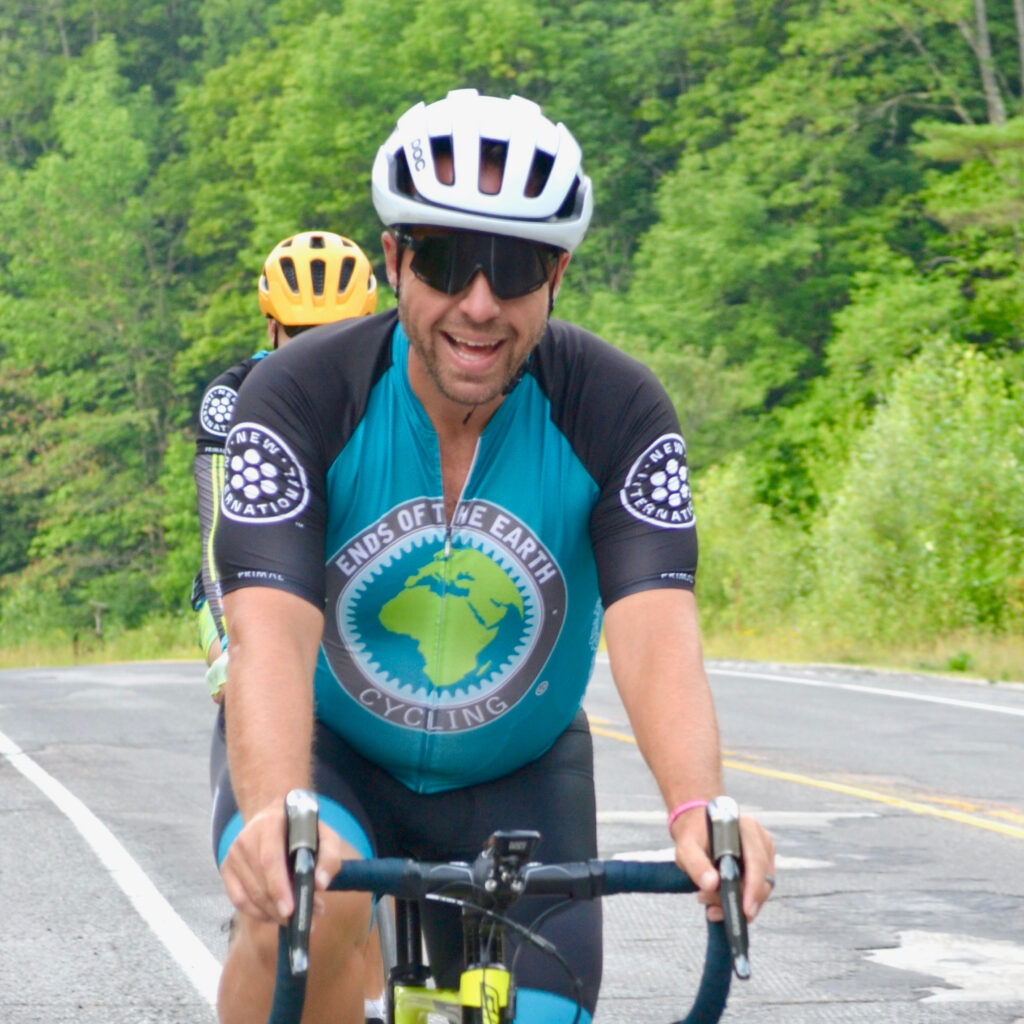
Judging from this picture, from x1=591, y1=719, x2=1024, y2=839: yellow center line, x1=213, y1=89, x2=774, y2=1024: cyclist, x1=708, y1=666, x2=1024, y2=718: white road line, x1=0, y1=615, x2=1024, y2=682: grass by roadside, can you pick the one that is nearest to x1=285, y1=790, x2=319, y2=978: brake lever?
x1=213, y1=89, x2=774, y2=1024: cyclist

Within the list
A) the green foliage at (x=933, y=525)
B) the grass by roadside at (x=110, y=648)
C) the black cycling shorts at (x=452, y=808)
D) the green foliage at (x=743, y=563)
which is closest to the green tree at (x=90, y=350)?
the grass by roadside at (x=110, y=648)

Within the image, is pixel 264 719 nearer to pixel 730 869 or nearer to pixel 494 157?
pixel 730 869

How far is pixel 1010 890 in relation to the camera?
311 inches

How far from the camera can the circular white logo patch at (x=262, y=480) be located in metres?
3.06

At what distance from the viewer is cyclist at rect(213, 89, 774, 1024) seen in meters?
2.94

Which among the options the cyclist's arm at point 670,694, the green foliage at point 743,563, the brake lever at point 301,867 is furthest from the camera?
the green foliage at point 743,563

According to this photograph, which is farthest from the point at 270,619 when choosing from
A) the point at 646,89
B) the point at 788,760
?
the point at 646,89

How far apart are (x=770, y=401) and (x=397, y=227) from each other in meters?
43.1

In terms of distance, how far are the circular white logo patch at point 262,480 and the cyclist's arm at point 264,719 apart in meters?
0.13

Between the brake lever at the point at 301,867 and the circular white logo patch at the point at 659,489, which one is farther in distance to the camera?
the circular white logo patch at the point at 659,489

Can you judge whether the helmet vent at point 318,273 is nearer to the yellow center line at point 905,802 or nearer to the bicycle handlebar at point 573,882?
the bicycle handlebar at point 573,882

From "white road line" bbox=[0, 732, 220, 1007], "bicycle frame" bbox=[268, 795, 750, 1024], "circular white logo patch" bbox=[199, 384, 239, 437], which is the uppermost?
"circular white logo patch" bbox=[199, 384, 239, 437]

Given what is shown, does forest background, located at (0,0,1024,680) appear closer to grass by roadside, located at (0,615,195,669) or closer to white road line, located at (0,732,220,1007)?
grass by roadside, located at (0,615,195,669)

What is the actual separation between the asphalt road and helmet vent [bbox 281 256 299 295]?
168 centimetres
